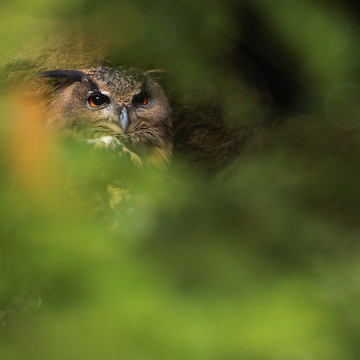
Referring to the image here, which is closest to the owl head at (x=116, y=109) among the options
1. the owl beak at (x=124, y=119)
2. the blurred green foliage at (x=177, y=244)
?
the owl beak at (x=124, y=119)

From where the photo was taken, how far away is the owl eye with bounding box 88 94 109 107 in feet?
5.79

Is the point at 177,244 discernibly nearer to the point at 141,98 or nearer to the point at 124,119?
the point at 124,119

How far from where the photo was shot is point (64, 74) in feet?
5.17

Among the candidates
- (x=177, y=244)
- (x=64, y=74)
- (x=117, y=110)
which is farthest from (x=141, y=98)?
(x=177, y=244)

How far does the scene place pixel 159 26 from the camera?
51cm

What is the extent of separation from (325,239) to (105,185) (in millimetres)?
403

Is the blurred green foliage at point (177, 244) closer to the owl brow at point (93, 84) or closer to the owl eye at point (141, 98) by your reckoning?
the owl brow at point (93, 84)

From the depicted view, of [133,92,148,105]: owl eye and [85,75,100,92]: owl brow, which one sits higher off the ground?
[133,92,148,105]: owl eye

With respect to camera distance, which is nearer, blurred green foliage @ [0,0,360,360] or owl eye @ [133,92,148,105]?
blurred green foliage @ [0,0,360,360]

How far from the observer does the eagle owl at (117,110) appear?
65.2 inches

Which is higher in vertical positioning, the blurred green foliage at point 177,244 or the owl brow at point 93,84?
the owl brow at point 93,84

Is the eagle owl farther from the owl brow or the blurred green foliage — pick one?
the blurred green foliage

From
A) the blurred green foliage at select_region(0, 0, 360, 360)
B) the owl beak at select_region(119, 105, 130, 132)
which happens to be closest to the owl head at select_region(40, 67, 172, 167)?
the owl beak at select_region(119, 105, 130, 132)

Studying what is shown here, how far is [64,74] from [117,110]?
0.98 feet
